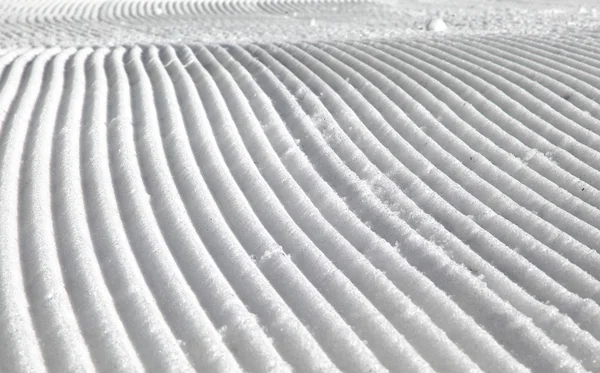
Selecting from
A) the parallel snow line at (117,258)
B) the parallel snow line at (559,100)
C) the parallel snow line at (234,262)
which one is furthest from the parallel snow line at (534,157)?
the parallel snow line at (117,258)

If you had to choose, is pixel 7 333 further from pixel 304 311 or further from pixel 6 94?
pixel 6 94

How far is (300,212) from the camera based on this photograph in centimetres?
161

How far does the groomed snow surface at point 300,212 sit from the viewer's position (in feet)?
3.96

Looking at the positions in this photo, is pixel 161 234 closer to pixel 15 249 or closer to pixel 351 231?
pixel 15 249

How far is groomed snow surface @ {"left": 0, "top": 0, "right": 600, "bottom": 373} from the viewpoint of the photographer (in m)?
1.21

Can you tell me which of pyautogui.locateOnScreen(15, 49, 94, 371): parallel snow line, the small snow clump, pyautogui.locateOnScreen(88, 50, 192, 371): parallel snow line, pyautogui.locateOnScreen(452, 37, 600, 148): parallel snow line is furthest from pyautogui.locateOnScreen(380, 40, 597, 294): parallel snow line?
the small snow clump

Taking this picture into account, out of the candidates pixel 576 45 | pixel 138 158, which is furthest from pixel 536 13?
pixel 138 158

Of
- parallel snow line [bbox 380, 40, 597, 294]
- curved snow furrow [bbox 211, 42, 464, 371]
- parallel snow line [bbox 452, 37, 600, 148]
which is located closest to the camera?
curved snow furrow [bbox 211, 42, 464, 371]

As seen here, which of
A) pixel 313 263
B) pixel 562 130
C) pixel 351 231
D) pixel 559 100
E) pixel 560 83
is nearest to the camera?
pixel 313 263

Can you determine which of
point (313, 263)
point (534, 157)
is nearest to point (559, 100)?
point (534, 157)

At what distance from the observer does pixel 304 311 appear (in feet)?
4.24

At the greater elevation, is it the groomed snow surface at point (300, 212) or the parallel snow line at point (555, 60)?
the parallel snow line at point (555, 60)

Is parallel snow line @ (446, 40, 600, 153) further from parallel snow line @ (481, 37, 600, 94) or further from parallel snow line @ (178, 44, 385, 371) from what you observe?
parallel snow line @ (178, 44, 385, 371)

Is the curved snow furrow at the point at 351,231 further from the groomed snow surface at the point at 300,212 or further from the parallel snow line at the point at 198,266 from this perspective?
the parallel snow line at the point at 198,266
